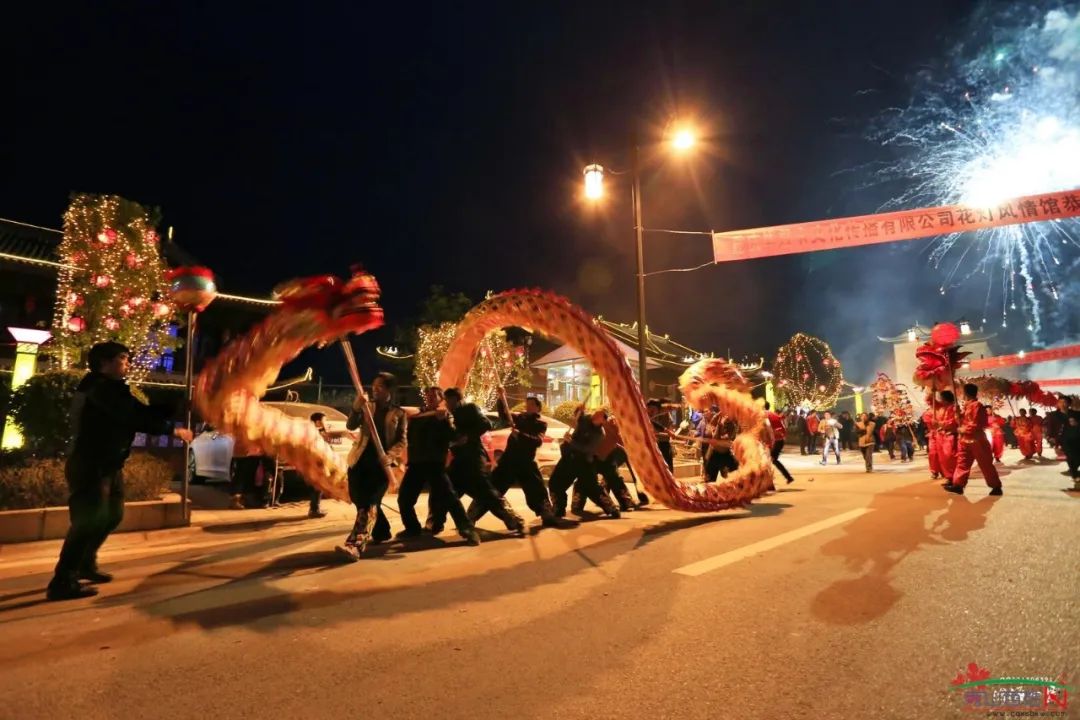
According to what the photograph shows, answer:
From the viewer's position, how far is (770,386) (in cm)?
3288

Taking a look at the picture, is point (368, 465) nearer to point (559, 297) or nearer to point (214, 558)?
point (214, 558)

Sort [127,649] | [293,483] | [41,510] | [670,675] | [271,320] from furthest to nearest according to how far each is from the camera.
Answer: [293,483]
[41,510]
[271,320]
[127,649]
[670,675]

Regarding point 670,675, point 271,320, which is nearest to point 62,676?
point 670,675

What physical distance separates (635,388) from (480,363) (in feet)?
47.0

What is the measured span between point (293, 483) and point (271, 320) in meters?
5.48

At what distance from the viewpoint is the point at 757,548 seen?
5480mm

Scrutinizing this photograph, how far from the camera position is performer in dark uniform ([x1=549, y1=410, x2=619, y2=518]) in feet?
25.1

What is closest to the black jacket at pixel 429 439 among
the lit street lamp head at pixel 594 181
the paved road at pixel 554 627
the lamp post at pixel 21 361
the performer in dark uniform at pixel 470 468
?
the performer in dark uniform at pixel 470 468

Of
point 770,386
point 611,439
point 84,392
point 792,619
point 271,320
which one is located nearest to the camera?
point 792,619

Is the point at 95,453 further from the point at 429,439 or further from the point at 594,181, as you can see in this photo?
the point at 594,181

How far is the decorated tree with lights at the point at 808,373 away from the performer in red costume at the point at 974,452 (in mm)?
23218

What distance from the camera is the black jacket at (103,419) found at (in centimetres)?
424

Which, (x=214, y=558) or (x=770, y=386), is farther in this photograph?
(x=770, y=386)

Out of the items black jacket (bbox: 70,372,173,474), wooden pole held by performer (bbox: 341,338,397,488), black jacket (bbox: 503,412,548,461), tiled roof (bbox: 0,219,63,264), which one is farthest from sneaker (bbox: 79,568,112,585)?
tiled roof (bbox: 0,219,63,264)
